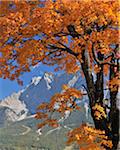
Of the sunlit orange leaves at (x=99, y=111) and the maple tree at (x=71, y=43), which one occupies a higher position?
the maple tree at (x=71, y=43)

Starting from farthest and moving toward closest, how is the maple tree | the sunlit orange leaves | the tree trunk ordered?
the tree trunk < the sunlit orange leaves < the maple tree

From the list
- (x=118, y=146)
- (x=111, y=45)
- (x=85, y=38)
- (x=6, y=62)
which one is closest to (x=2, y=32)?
(x=6, y=62)

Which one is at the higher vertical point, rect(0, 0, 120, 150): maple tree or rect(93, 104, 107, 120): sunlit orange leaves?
rect(0, 0, 120, 150): maple tree

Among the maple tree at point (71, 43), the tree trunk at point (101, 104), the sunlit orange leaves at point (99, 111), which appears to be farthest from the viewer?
the tree trunk at point (101, 104)

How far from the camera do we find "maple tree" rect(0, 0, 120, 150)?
15.8 metres

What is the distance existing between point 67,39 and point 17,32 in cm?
402

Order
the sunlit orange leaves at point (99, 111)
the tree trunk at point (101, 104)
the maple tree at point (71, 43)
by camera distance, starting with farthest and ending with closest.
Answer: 1. the tree trunk at point (101, 104)
2. the sunlit orange leaves at point (99, 111)
3. the maple tree at point (71, 43)

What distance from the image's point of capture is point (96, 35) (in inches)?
667

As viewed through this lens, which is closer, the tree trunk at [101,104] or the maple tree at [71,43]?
the maple tree at [71,43]

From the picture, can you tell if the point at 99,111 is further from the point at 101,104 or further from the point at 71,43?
the point at 71,43

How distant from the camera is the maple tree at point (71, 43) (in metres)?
15.8

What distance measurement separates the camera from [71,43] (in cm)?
1941

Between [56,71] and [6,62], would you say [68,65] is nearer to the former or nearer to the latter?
[56,71]

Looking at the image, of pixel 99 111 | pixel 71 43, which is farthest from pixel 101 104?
pixel 71 43
